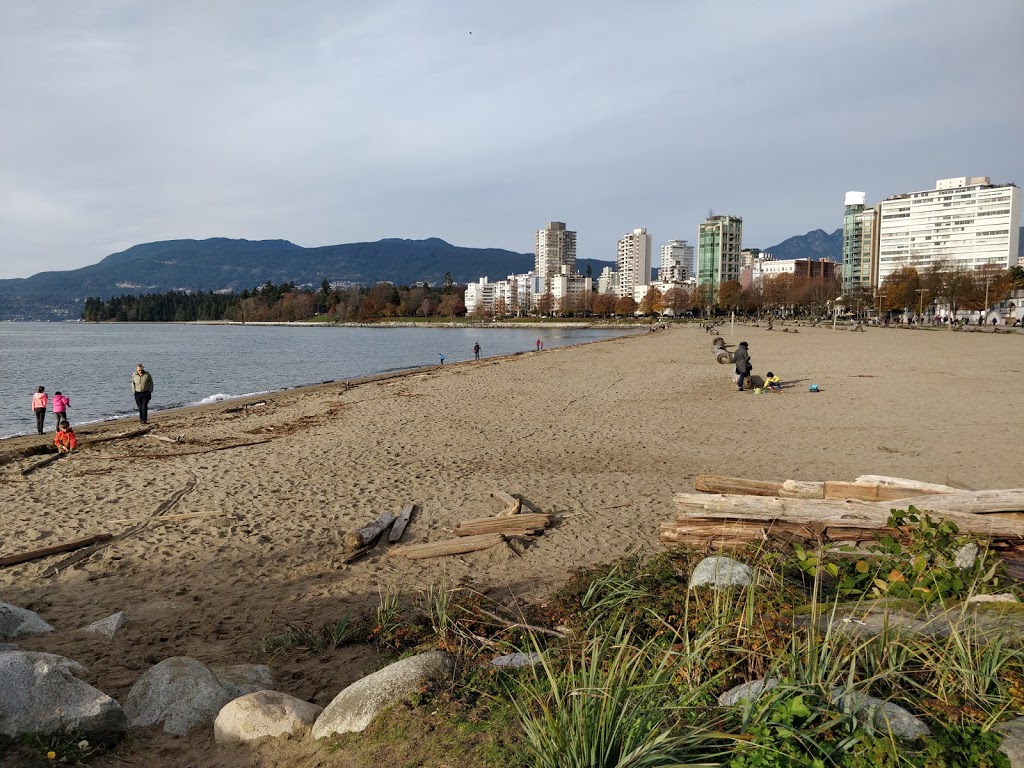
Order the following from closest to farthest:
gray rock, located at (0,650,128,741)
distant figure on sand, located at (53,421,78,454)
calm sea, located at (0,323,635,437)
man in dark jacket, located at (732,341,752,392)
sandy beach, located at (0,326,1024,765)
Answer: gray rock, located at (0,650,128,741)
sandy beach, located at (0,326,1024,765)
distant figure on sand, located at (53,421,78,454)
man in dark jacket, located at (732,341,752,392)
calm sea, located at (0,323,635,437)

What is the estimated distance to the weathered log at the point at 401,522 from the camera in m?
7.86

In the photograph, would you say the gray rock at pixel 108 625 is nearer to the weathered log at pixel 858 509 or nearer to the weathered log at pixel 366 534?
the weathered log at pixel 366 534

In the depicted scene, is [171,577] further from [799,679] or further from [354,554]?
[799,679]

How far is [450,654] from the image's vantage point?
4.18m

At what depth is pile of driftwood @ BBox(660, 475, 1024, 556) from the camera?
18.1 feet

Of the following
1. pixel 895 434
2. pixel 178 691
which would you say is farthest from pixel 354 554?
pixel 895 434

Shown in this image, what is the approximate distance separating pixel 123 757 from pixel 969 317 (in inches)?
4510

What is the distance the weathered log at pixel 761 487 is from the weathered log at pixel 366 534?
377cm

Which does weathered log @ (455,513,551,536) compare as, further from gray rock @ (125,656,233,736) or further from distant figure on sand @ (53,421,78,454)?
distant figure on sand @ (53,421,78,454)

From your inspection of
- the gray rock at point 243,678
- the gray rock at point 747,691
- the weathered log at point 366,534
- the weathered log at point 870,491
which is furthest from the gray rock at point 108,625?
the weathered log at point 870,491

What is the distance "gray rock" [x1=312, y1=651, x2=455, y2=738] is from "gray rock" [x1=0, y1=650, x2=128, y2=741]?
115 centimetres

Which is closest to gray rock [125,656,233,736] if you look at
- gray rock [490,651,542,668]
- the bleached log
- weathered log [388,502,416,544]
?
gray rock [490,651,542,668]

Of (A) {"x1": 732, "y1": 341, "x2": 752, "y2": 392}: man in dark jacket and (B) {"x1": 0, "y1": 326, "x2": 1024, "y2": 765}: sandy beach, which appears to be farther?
(A) {"x1": 732, "y1": 341, "x2": 752, "y2": 392}: man in dark jacket

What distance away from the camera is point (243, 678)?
4.45m
